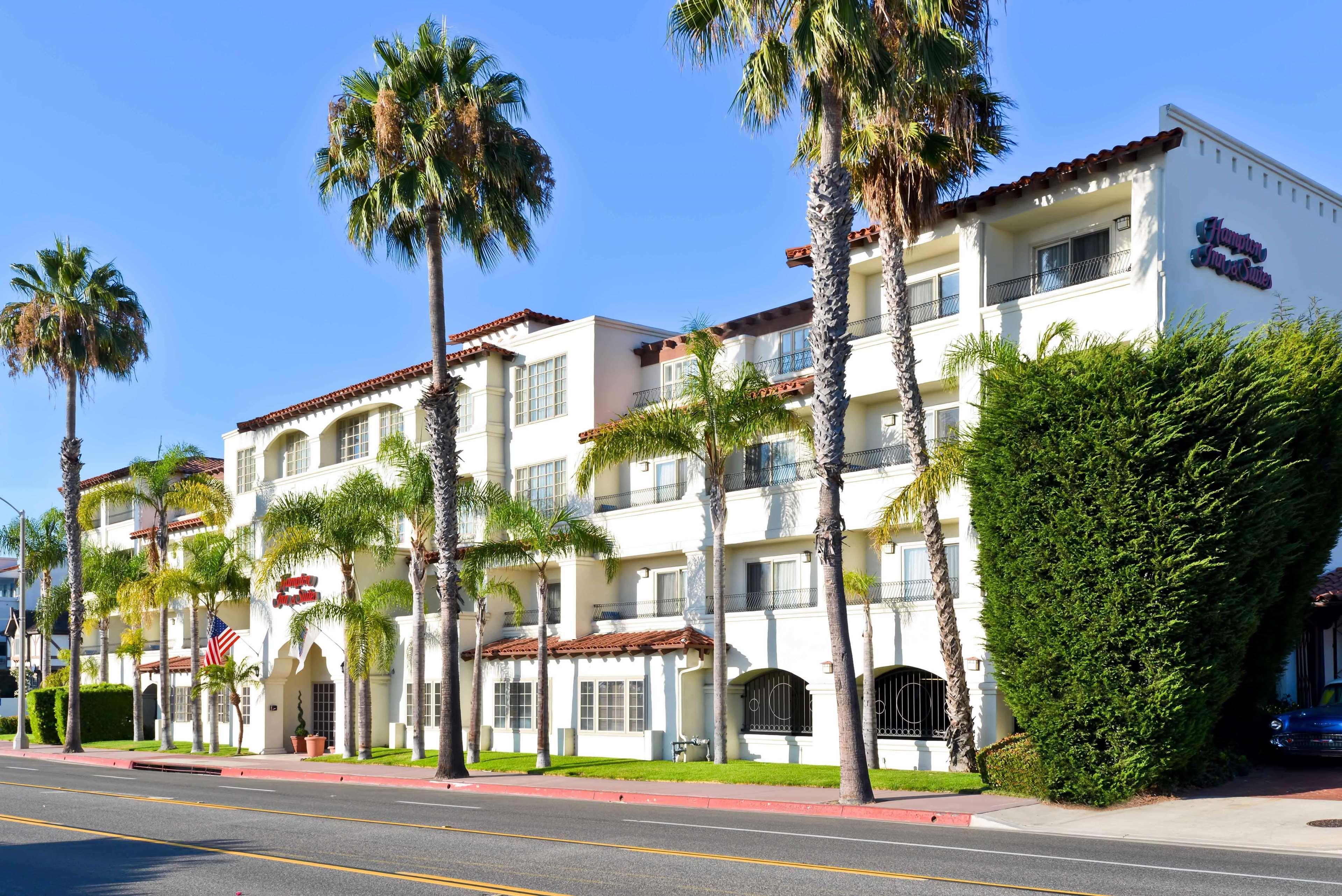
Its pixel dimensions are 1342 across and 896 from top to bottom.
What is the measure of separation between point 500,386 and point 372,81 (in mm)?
13954

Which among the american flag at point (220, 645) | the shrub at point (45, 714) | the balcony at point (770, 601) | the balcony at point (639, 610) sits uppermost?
the balcony at point (770, 601)

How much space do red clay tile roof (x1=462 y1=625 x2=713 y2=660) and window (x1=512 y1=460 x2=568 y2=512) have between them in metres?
Answer: 4.05

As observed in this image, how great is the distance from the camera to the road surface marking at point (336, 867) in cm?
1288

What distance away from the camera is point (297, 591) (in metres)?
46.2

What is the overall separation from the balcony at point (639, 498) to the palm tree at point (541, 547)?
1.34 metres

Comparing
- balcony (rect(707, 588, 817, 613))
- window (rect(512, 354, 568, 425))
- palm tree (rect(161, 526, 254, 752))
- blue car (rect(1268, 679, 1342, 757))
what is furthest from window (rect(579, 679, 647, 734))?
blue car (rect(1268, 679, 1342, 757))

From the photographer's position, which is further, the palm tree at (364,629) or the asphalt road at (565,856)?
the palm tree at (364,629)

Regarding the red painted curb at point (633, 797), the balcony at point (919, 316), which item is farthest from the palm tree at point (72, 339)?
the balcony at point (919, 316)

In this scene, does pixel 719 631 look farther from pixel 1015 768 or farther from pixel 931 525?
pixel 1015 768

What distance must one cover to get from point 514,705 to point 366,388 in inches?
551

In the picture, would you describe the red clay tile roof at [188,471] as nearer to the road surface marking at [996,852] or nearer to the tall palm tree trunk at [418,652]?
the tall palm tree trunk at [418,652]

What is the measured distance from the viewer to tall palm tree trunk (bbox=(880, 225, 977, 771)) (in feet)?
88.8

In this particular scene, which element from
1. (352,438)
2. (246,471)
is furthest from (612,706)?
(246,471)

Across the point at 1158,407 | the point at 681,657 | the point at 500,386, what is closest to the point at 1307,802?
the point at 1158,407
